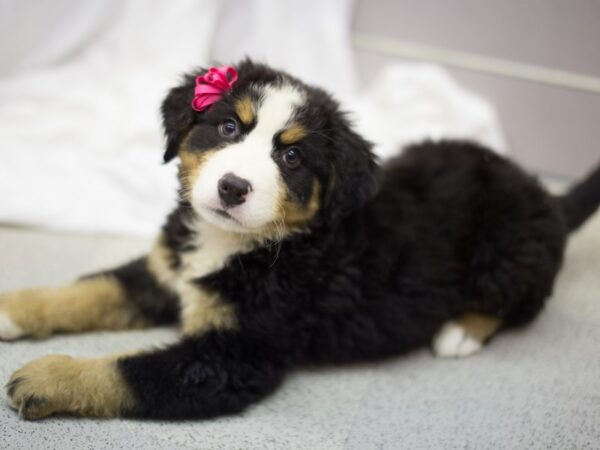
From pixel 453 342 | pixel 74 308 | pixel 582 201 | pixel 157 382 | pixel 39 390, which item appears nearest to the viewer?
pixel 39 390

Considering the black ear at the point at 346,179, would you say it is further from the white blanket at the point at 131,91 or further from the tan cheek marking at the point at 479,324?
the white blanket at the point at 131,91

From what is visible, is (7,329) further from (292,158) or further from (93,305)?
(292,158)

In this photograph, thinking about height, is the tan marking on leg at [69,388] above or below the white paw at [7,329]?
above

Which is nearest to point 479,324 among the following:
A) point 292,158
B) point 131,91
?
point 292,158

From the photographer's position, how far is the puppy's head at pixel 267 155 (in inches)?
81.1

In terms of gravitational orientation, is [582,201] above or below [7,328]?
above

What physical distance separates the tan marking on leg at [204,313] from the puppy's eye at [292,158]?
0.54 m

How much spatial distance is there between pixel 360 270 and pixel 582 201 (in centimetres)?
139

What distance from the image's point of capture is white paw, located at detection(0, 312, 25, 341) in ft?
7.52

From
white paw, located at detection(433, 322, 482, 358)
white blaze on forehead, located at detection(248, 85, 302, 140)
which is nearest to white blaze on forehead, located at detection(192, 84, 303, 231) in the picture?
white blaze on forehead, located at detection(248, 85, 302, 140)

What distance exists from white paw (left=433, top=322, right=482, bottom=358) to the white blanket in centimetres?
122

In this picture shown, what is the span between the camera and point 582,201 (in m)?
3.13

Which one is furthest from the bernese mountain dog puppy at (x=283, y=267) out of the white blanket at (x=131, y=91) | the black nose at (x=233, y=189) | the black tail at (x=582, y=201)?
the white blanket at (x=131, y=91)

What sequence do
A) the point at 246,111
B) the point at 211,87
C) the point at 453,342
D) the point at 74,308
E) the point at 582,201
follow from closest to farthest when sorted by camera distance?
1. the point at 246,111
2. the point at 211,87
3. the point at 74,308
4. the point at 453,342
5. the point at 582,201
